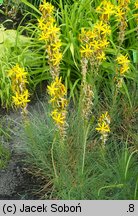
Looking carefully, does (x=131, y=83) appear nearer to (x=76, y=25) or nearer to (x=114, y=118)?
(x=114, y=118)

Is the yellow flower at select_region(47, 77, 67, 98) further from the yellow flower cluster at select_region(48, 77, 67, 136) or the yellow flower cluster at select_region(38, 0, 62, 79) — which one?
the yellow flower cluster at select_region(38, 0, 62, 79)

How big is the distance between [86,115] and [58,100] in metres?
0.19

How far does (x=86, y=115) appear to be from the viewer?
7.10 feet

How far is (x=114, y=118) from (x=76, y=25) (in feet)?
2.79

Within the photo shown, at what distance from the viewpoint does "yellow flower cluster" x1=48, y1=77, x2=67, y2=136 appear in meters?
1.99

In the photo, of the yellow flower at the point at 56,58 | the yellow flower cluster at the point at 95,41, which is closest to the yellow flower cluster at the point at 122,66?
the yellow flower cluster at the point at 95,41

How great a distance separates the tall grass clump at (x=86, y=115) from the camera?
214 cm

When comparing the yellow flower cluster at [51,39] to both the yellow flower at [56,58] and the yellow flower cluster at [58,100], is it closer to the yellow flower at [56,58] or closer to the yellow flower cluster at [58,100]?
the yellow flower at [56,58]

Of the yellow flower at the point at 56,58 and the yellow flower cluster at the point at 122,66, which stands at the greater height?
the yellow flower at the point at 56,58

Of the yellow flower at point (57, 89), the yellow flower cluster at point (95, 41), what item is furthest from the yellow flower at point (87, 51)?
the yellow flower at point (57, 89)

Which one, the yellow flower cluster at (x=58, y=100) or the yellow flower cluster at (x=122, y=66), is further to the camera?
the yellow flower cluster at (x=122, y=66)

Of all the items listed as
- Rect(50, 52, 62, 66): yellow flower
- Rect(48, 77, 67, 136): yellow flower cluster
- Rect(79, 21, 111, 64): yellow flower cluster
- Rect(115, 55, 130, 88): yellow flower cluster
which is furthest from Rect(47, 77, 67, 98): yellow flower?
Rect(115, 55, 130, 88): yellow flower cluster

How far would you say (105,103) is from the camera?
9.97ft
